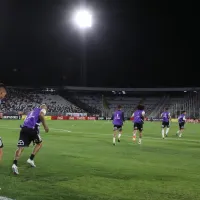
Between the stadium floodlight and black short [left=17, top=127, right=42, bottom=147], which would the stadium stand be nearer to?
the stadium floodlight

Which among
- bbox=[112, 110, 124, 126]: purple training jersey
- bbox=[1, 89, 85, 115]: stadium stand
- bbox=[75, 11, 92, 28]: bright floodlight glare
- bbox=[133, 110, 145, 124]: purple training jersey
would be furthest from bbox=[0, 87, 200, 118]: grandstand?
bbox=[112, 110, 124, 126]: purple training jersey

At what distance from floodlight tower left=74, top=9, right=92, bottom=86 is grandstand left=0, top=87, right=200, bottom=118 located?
6682 millimetres

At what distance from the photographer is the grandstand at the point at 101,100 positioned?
87.7 meters

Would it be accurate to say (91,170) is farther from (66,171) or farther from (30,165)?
(30,165)

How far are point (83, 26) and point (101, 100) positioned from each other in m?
55.1

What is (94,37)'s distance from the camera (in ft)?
222

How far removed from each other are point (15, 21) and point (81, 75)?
123 ft

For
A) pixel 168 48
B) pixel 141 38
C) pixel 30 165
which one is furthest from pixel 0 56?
pixel 30 165

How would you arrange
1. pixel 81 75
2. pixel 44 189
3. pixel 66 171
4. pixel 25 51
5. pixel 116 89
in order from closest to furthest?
pixel 44 189 < pixel 66 171 < pixel 25 51 < pixel 81 75 < pixel 116 89

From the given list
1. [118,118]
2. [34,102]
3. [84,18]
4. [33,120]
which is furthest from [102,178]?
[34,102]

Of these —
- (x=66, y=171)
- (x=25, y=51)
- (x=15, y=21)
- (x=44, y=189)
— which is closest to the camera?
(x=44, y=189)

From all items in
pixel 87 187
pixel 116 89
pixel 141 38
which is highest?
pixel 141 38

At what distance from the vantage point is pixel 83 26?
1930 inches

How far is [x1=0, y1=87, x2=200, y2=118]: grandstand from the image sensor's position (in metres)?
87.7
